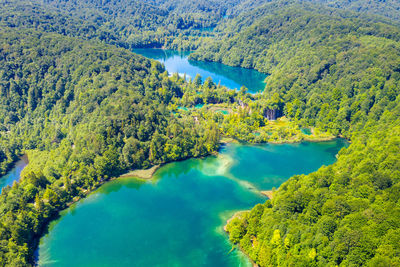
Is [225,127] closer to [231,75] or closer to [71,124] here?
[71,124]

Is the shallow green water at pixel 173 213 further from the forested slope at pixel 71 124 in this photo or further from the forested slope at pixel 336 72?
the forested slope at pixel 336 72

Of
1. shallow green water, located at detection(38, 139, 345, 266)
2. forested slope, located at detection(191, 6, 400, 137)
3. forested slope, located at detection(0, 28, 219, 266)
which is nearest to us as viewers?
shallow green water, located at detection(38, 139, 345, 266)

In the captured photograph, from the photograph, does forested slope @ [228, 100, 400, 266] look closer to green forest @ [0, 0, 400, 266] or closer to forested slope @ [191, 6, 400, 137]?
green forest @ [0, 0, 400, 266]

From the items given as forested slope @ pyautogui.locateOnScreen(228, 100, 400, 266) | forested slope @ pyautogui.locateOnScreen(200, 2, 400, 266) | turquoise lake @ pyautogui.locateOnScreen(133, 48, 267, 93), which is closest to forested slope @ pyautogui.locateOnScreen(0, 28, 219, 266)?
forested slope @ pyautogui.locateOnScreen(228, 100, 400, 266)

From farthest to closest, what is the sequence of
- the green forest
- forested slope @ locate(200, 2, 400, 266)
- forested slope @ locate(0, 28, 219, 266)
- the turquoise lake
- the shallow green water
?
the turquoise lake → forested slope @ locate(0, 28, 219, 266) → the shallow green water → the green forest → forested slope @ locate(200, 2, 400, 266)

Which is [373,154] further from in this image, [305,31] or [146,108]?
[305,31]

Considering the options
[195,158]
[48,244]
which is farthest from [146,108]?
[48,244]
